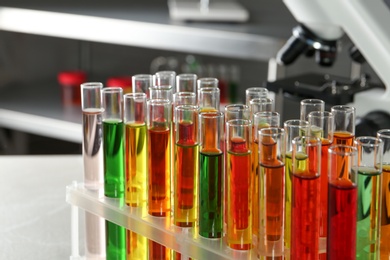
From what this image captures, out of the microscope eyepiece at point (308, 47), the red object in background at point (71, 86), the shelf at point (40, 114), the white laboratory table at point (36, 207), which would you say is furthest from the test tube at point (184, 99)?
the red object in background at point (71, 86)

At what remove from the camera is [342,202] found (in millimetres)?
857

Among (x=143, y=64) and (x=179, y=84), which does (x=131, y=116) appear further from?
(x=143, y=64)

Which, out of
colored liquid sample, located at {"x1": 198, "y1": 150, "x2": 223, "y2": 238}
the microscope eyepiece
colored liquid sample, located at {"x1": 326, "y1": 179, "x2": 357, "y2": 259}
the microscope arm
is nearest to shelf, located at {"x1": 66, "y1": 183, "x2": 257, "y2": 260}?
colored liquid sample, located at {"x1": 198, "y1": 150, "x2": 223, "y2": 238}

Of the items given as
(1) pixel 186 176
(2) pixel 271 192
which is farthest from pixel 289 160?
(1) pixel 186 176

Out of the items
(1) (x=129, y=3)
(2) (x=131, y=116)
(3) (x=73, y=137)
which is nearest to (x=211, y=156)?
(2) (x=131, y=116)

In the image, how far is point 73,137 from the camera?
112 inches

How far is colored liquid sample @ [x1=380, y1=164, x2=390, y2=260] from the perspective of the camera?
0.91m

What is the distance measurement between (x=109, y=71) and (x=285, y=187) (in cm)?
247

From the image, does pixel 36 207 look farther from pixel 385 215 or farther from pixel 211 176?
pixel 385 215

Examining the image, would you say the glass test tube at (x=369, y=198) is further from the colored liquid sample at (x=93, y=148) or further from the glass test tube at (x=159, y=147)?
the colored liquid sample at (x=93, y=148)

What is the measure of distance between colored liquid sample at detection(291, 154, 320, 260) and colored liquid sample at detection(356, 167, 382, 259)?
0.05m

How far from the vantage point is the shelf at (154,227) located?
97 centimetres

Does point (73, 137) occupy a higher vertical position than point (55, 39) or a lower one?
lower

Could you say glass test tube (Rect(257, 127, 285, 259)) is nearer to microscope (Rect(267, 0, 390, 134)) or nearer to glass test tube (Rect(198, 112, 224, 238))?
glass test tube (Rect(198, 112, 224, 238))
